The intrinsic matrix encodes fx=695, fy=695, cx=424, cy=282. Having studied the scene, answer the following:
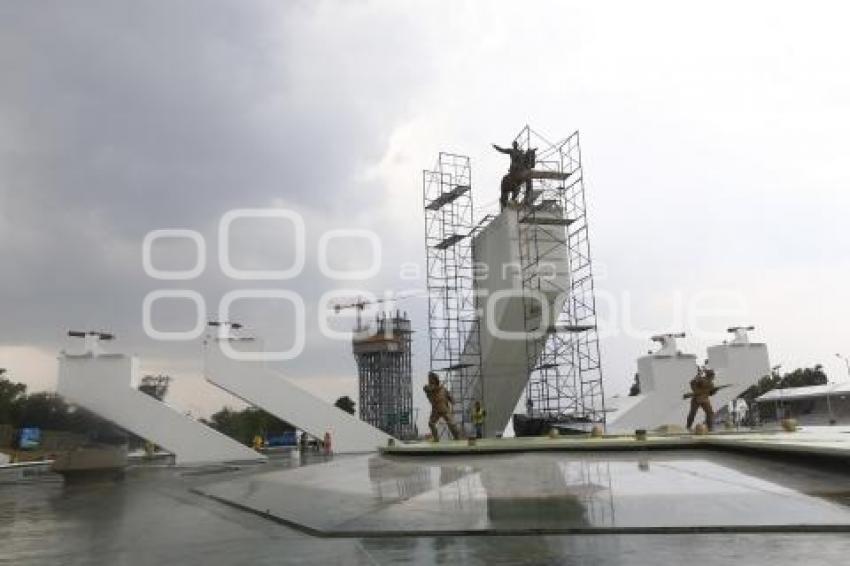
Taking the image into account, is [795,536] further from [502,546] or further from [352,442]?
[352,442]

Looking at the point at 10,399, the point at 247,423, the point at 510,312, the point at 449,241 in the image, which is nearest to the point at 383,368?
the point at 247,423

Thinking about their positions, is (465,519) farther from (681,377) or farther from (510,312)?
(681,377)

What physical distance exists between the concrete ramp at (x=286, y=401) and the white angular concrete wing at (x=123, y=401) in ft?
5.71

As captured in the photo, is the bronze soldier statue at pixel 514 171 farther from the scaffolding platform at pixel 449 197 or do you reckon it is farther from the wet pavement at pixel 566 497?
the wet pavement at pixel 566 497

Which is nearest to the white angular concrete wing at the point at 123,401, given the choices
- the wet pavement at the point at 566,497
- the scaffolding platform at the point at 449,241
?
the scaffolding platform at the point at 449,241

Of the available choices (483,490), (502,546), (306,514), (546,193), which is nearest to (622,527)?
(502,546)

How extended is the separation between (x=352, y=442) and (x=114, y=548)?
18871 millimetres

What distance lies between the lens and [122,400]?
22.0m

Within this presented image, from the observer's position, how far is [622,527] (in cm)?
463

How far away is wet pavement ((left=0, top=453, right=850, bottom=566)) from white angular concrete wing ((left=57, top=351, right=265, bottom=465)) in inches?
511

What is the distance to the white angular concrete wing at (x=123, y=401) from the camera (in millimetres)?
22000

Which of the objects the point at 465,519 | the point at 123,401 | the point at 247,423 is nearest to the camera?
the point at 465,519

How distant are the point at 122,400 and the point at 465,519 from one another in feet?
64.4

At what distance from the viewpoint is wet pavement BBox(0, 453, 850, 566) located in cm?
405
